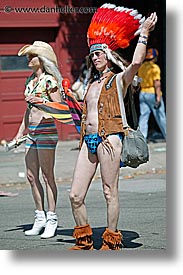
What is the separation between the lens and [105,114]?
448cm

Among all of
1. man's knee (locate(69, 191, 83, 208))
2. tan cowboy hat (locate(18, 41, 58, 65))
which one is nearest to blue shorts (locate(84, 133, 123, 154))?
man's knee (locate(69, 191, 83, 208))

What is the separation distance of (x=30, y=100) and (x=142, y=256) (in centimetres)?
127

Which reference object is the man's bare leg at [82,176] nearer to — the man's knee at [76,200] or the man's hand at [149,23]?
the man's knee at [76,200]

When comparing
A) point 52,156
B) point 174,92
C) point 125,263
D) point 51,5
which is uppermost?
point 51,5

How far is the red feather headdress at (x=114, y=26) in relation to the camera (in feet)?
14.5

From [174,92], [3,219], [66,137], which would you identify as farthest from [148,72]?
[174,92]

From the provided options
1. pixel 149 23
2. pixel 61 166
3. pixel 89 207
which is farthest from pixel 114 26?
pixel 61 166

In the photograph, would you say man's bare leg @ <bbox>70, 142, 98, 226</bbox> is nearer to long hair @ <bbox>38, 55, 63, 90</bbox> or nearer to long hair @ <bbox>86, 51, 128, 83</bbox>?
long hair @ <bbox>86, 51, 128, 83</bbox>

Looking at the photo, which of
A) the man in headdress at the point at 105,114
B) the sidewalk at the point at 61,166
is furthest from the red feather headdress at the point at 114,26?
the sidewalk at the point at 61,166

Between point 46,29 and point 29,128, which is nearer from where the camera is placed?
point 29,128

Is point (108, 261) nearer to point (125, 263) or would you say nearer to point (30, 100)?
point (125, 263)

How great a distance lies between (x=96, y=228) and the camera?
5438 mm

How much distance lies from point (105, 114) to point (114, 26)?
51cm

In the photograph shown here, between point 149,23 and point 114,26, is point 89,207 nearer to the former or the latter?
point 114,26
